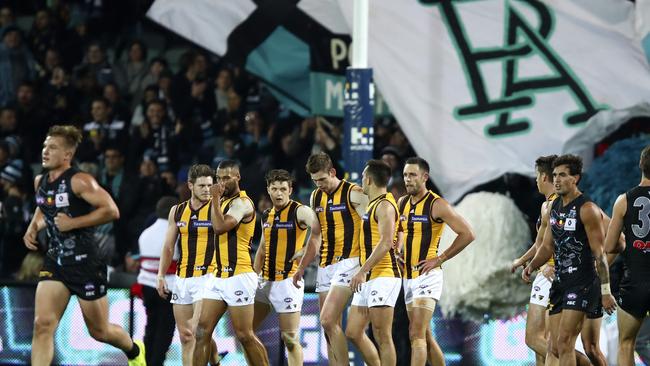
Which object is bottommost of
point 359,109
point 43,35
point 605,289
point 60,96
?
point 605,289

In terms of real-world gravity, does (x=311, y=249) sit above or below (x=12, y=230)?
above

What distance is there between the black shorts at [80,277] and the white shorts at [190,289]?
4.62ft

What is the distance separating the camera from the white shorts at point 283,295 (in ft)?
42.5

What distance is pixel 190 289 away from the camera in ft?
42.4

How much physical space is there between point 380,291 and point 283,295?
41.6 inches

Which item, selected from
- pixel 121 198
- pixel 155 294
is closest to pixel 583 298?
pixel 155 294

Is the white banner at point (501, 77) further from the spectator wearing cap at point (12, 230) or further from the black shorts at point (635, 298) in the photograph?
the spectator wearing cap at point (12, 230)

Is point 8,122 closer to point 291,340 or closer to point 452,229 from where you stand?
point 291,340

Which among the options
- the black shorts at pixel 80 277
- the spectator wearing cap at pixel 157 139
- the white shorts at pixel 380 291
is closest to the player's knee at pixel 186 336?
the black shorts at pixel 80 277

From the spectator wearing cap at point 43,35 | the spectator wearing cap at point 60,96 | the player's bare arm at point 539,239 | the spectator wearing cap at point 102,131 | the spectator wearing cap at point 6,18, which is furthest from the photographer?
the spectator wearing cap at point 6,18

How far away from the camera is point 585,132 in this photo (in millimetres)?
15117

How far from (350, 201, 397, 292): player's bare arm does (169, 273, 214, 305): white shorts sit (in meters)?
1.58

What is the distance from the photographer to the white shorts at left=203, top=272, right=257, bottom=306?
12.7 m

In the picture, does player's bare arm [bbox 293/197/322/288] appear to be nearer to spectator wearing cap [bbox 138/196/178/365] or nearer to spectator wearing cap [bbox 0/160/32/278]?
spectator wearing cap [bbox 138/196/178/365]
